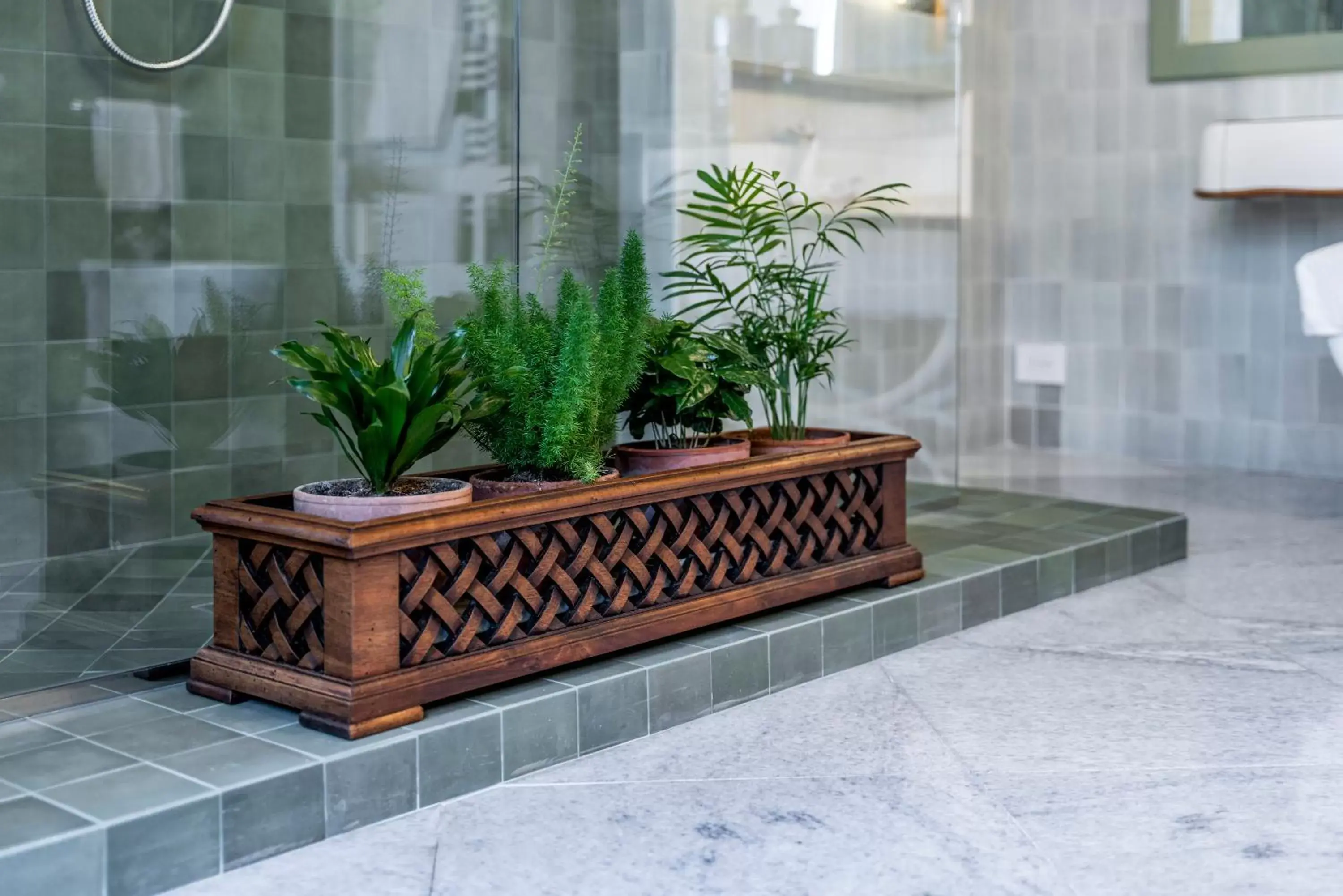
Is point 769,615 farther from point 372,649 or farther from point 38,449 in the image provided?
point 38,449

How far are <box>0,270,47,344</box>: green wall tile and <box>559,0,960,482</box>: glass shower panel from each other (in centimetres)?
82

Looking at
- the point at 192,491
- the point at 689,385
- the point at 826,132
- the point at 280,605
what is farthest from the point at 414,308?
the point at 826,132

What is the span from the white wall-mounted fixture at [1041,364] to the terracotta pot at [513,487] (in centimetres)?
305

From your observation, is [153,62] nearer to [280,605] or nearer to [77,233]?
[77,233]

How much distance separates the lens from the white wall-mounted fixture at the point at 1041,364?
4758 millimetres

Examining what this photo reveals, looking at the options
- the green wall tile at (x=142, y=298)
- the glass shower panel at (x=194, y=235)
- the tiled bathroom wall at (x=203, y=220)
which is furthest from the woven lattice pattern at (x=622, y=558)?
the green wall tile at (x=142, y=298)

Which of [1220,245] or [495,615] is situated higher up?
[1220,245]

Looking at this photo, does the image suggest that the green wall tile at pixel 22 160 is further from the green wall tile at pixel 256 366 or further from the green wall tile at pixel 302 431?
the green wall tile at pixel 302 431

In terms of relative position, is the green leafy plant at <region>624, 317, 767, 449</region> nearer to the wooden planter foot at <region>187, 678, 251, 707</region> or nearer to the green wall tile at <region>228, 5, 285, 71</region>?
the wooden planter foot at <region>187, 678, 251, 707</region>

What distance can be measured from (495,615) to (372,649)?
7.3 inches

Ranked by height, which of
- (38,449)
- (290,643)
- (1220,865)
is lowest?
(1220,865)

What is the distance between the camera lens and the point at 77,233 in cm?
244

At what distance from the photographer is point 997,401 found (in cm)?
488

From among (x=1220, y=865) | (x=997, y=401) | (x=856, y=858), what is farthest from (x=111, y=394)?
(x=997, y=401)
